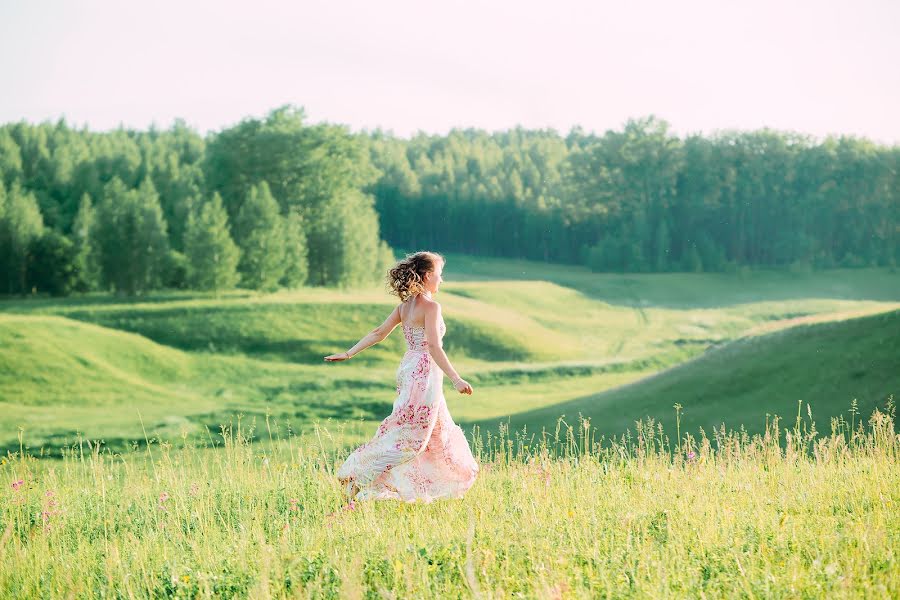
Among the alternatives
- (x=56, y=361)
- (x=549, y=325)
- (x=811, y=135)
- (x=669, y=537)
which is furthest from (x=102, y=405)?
(x=811, y=135)

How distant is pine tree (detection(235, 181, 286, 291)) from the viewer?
55.1m

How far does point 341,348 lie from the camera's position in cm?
4744

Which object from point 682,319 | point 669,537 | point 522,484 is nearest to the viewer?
point 669,537

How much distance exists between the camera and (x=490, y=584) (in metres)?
5.91

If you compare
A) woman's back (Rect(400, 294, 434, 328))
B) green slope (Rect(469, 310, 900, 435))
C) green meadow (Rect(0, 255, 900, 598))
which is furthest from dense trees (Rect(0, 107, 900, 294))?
woman's back (Rect(400, 294, 434, 328))

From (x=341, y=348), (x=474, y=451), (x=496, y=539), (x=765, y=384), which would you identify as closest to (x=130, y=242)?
(x=341, y=348)

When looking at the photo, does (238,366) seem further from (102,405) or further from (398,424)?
(398,424)

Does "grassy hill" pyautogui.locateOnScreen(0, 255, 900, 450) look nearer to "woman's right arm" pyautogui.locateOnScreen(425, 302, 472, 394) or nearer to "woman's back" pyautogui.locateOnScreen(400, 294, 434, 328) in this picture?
"woman's back" pyautogui.locateOnScreen(400, 294, 434, 328)

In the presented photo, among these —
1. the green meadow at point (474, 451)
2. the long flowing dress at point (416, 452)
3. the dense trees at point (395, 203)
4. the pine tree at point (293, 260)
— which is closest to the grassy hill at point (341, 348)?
the green meadow at point (474, 451)

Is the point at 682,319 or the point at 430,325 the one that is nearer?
the point at 430,325

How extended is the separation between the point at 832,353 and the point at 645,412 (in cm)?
511

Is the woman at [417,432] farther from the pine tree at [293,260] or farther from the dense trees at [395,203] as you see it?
the pine tree at [293,260]

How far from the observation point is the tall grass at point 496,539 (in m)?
6.01

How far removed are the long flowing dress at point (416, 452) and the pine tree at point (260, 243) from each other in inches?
1865
